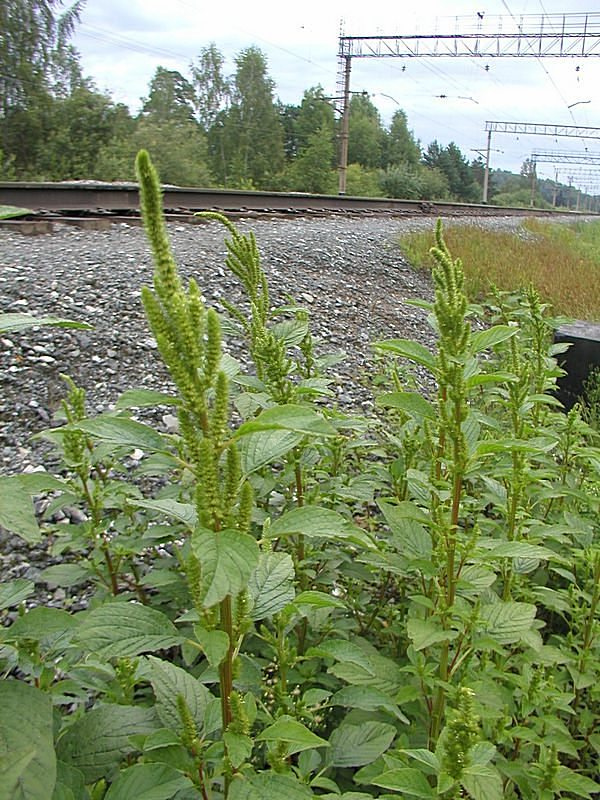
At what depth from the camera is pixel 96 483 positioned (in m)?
2.05

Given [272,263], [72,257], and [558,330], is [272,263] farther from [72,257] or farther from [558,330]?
[558,330]

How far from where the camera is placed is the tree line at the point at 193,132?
21359mm

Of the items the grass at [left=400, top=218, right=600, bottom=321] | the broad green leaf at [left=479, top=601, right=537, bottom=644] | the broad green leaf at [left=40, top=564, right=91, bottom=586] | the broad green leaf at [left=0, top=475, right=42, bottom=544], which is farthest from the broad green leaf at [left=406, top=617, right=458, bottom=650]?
the grass at [left=400, top=218, right=600, bottom=321]

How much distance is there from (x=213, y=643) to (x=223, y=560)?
0.58ft

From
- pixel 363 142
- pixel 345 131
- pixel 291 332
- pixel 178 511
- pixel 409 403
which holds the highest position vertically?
pixel 363 142

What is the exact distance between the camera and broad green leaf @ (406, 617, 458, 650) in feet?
4.81

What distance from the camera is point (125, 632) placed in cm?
108

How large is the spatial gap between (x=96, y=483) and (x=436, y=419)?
1.08 meters

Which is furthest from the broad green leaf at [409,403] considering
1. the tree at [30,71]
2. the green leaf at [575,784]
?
the tree at [30,71]

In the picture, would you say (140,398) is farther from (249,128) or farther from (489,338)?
(249,128)

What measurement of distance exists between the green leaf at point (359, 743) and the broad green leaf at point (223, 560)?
2.69 feet

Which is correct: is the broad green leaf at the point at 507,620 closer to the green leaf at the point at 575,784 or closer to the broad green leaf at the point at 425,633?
the broad green leaf at the point at 425,633

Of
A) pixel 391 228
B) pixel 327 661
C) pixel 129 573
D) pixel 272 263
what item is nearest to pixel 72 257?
pixel 272 263

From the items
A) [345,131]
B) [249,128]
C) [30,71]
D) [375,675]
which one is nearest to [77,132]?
[30,71]
